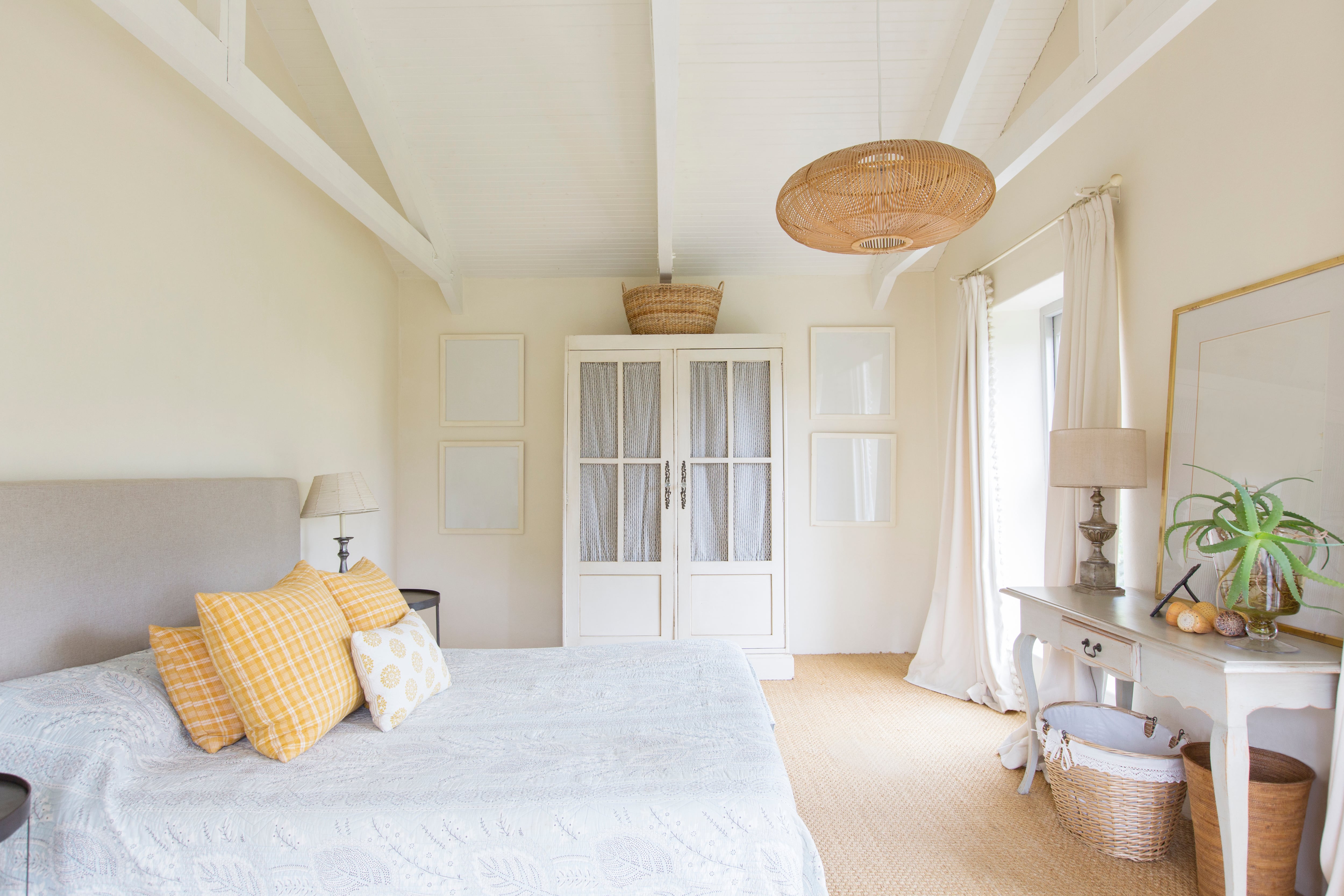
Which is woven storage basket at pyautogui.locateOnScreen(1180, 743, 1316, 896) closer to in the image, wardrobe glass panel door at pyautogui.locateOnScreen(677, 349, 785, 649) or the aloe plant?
the aloe plant

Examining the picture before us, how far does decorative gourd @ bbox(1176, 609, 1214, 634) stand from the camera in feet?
6.16

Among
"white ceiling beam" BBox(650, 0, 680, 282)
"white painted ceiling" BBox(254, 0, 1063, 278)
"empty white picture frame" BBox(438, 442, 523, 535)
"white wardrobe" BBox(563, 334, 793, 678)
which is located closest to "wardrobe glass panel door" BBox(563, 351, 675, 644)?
"white wardrobe" BBox(563, 334, 793, 678)

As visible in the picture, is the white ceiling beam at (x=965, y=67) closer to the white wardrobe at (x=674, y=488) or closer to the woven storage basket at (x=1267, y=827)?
the white wardrobe at (x=674, y=488)

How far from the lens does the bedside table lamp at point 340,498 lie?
287cm

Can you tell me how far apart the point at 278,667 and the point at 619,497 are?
7.65 feet

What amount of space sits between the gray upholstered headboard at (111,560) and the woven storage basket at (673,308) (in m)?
2.16

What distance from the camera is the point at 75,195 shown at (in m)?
1.95

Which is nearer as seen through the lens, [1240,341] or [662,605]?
[1240,341]

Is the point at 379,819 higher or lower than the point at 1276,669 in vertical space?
lower

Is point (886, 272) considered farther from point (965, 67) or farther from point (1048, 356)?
point (965, 67)

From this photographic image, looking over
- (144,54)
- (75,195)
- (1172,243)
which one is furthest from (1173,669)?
(144,54)

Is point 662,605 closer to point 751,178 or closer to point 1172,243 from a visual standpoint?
point 751,178

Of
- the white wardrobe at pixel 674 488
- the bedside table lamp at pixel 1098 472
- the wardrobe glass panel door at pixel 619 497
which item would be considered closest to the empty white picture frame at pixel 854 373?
the white wardrobe at pixel 674 488

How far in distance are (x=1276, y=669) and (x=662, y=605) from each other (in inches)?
108
